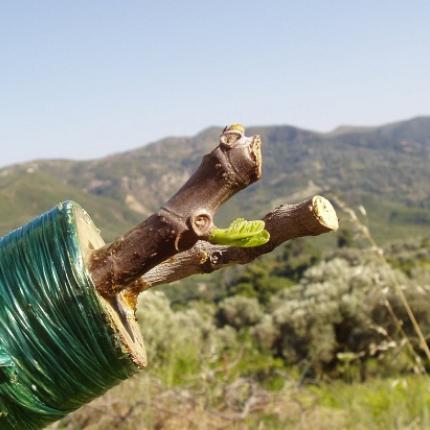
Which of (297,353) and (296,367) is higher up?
A: (296,367)

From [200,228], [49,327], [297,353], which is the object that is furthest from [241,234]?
[297,353]

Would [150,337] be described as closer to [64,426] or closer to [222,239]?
[64,426]

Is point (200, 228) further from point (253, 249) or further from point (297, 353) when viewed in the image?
point (297, 353)

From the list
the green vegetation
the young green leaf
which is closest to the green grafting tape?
the young green leaf

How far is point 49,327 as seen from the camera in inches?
39.3

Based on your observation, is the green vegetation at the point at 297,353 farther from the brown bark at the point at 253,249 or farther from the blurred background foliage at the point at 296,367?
the brown bark at the point at 253,249

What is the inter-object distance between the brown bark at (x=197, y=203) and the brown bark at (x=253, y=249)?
0.42 feet

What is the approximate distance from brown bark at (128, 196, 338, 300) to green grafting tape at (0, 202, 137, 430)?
0.13m

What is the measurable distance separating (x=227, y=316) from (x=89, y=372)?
2652 cm

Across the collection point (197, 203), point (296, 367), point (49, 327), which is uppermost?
point (197, 203)

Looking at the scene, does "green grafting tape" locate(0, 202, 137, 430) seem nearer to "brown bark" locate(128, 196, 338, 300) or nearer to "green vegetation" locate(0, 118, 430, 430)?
"brown bark" locate(128, 196, 338, 300)

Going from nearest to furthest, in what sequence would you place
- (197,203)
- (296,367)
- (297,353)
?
(197,203), (296,367), (297,353)

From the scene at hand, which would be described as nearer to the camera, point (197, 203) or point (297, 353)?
point (197, 203)

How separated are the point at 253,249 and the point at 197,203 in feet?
0.70
